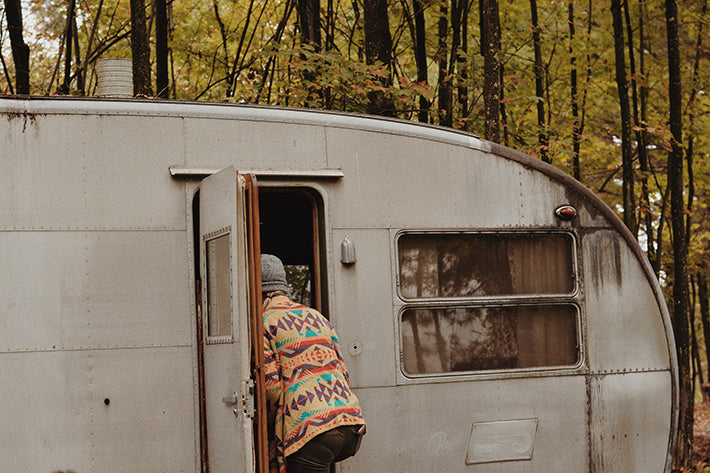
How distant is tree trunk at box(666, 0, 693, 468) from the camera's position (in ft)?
33.4

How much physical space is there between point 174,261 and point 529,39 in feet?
25.4

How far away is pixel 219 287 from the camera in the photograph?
4809 mm

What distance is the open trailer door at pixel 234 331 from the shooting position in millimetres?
4340

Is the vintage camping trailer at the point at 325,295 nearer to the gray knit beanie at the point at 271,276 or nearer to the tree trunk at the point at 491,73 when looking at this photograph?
the gray knit beanie at the point at 271,276

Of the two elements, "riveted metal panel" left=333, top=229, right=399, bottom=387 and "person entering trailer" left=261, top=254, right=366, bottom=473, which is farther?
"riveted metal panel" left=333, top=229, right=399, bottom=387

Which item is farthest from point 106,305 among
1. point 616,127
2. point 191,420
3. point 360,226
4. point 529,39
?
point 616,127

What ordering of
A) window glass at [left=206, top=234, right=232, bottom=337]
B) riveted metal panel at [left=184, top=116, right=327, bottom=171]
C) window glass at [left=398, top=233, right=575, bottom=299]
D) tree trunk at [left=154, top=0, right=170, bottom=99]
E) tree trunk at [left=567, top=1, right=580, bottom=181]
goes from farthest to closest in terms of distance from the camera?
tree trunk at [left=567, top=1, right=580, bottom=181], tree trunk at [left=154, top=0, right=170, bottom=99], window glass at [left=398, top=233, right=575, bottom=299], riveted metal panel at [left=184, top=116, right=327, bottom=171], window glass at [left=206, top=234, right=232, bottom=337]

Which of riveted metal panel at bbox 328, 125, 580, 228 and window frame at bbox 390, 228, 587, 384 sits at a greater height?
riveted metal panel at bbox 328, 125, 580, 228

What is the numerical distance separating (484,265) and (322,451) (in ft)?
5.86

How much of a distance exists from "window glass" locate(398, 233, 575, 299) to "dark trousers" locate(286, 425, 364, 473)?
1.17 m

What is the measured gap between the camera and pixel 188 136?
5113 millimetres

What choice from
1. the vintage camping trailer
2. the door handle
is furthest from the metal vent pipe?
the door handle

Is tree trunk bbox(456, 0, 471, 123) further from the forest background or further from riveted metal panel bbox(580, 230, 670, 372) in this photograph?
riveted metal panel bbox(580, 230, 670, 372)

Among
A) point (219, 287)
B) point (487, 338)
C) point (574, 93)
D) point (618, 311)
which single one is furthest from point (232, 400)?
point (574, 93)
